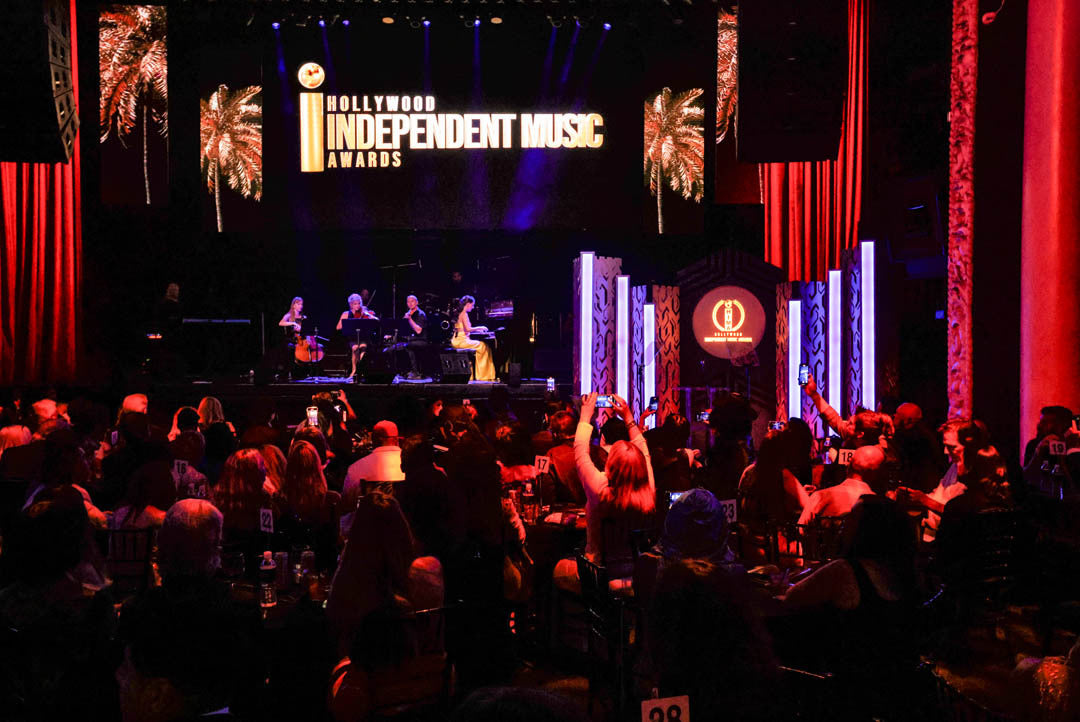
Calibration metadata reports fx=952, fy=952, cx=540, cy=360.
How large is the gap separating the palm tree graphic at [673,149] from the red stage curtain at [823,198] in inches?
37.3

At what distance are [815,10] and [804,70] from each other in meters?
0.32

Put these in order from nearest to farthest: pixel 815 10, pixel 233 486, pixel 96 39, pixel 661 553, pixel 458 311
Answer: pixel 661 553 → pixel 233 486 → pixel 815 10 → pixel 96 39 → pixel 458 311

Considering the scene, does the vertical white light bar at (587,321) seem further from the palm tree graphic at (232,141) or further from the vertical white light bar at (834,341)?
the palm tree graphic at (232,141)

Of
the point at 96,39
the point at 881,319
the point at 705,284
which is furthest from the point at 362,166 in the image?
the point at 881,319

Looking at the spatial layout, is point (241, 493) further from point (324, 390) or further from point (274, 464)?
point (324, 390)

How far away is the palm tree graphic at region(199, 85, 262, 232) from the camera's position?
12.5m

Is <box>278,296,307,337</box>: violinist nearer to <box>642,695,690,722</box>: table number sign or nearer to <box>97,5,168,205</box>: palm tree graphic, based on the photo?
<box>97,5,168,205</box>: palm tree graphic

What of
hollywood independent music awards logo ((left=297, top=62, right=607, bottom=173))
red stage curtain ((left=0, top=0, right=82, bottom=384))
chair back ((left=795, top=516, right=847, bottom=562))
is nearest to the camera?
chair back ((left=795, top=516, right=847, bottom=562))

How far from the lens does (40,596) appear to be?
2670 millimetres

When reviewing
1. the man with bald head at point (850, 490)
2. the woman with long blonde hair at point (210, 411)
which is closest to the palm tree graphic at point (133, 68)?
the woman with long blonde hair at point (210, 411)

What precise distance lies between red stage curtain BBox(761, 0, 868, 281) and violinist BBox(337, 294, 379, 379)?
6098 mm

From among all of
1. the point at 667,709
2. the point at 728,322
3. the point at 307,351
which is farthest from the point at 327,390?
the point at 667,709

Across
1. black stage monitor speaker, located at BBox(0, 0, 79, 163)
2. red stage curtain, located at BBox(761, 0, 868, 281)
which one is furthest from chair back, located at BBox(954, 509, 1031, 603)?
red stage curtain, located at BBox(761, 0, 868, 281)

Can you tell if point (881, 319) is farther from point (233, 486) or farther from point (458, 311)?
point (233, 486)
